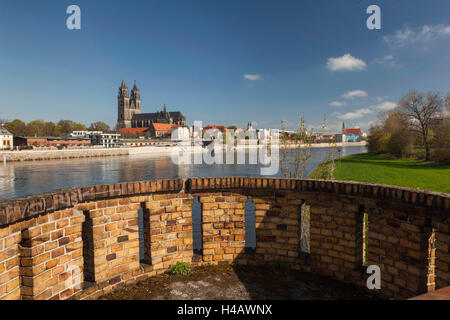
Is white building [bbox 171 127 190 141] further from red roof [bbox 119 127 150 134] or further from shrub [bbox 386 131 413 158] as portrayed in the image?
shrub [bbox 386 131 413 158]

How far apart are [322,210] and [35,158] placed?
67.0 metres

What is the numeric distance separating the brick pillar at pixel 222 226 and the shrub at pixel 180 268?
1.01 ft

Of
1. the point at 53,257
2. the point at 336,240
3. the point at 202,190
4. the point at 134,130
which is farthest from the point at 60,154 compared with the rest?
the point at 134,130

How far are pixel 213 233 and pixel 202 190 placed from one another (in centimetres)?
66

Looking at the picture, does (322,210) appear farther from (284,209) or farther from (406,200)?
(406,200)

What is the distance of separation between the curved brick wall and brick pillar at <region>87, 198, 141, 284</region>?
0.04 feet

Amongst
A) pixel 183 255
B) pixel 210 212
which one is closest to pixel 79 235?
pixel 183 255

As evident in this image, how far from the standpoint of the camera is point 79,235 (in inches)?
125

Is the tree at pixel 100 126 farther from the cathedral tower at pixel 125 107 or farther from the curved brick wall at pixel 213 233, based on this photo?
the curved brick wall at pixel 213 233

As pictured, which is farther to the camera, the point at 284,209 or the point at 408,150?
the point at 408,150

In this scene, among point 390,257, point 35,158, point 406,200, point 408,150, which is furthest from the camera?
point 35,158

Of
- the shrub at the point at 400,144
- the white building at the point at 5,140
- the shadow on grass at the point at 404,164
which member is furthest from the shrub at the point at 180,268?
the white building at the point at 5,140

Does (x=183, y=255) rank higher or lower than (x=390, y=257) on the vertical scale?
lower

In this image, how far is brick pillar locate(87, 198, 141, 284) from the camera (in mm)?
3312
